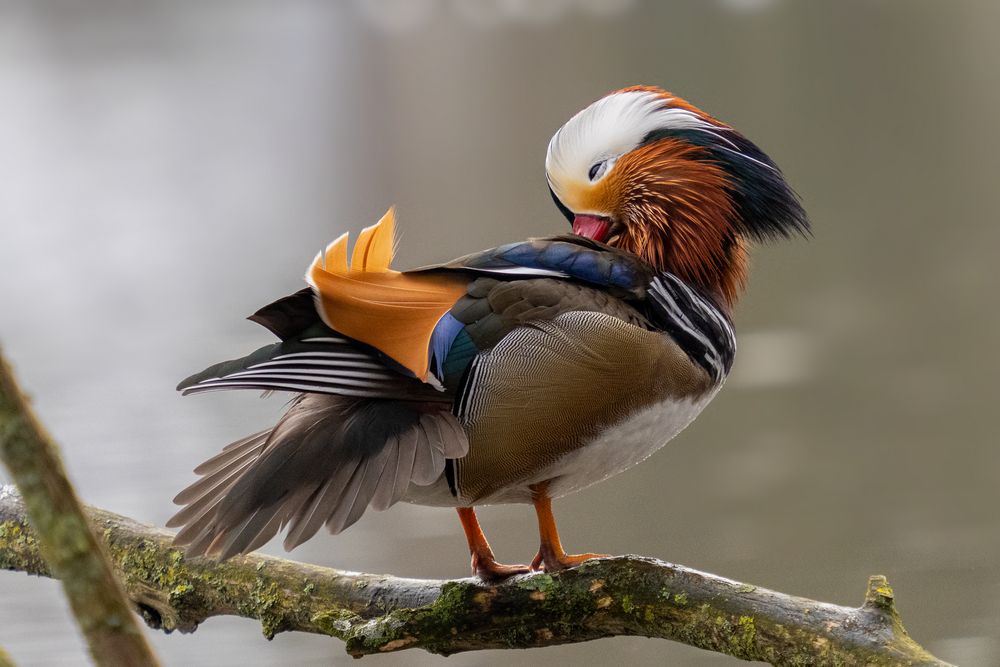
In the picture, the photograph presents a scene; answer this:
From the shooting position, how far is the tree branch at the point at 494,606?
1005 millimetres

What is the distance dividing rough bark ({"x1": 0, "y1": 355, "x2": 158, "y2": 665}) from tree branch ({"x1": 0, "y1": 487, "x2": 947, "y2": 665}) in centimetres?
61

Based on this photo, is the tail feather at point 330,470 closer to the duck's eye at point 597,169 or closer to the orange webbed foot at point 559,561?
the orange webbed foot at point 559,561

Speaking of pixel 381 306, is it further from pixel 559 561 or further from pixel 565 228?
pixel 565 228

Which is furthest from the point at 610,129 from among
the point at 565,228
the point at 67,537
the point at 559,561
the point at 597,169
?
the point at 565,228

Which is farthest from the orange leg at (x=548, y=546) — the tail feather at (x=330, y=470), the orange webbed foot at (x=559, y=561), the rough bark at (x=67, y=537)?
the rough bark at (x=67, y=537)

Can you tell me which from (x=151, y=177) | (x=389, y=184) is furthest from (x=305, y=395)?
(x=151, y=177)

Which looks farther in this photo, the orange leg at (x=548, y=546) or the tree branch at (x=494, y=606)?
the orange leg at (x=548, y=546)

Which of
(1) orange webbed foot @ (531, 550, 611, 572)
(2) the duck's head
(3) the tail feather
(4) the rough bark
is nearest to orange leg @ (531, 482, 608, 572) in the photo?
(1) orange webbed foot @ (531, 550, 611, 572)

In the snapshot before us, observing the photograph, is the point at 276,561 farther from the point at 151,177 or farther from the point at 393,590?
the point at 151,177

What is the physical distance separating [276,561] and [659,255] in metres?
0.50

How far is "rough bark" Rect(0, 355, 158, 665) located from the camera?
0.52m

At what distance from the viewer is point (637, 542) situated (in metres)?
2.43

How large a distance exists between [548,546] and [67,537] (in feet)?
2.36

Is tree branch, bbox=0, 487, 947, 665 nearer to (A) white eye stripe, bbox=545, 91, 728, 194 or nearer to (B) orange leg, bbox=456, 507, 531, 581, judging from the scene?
(B) orange leg, bbox=456, 507, 531, 581
